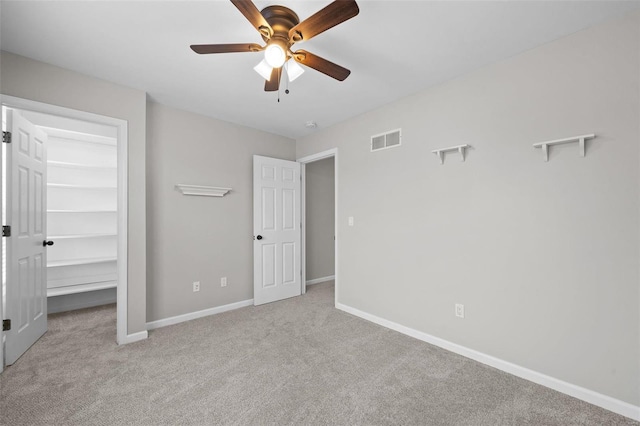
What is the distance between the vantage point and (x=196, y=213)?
344 cm

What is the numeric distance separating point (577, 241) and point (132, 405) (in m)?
3.14

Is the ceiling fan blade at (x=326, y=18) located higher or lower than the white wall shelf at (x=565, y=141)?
higher

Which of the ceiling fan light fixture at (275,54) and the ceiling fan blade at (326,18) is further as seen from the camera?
the ceiling fan light fixture at (275,54)

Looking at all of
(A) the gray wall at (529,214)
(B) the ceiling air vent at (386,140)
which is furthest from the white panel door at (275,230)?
(A) the gray wall at (529,214)

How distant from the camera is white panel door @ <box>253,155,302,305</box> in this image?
12.8 ft

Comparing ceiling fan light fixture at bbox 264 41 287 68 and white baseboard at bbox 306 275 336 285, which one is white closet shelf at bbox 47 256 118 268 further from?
Answer: ceiling fan light fixture at bbox 264 41 287 68

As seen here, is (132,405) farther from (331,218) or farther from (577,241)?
(331,218)

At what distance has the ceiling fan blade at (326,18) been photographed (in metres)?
1.34

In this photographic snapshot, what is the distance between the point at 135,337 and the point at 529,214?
3637 mm

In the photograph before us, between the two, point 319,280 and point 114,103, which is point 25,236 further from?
point 319,280

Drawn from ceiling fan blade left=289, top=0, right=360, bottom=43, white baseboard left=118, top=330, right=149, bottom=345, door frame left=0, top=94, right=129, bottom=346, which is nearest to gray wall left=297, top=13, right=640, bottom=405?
ceiling fan blade left=289, top=0, right=360, bottom=43

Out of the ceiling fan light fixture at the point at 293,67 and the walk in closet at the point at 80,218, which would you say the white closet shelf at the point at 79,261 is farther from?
the ceiling fan light fixture at the point at 293,67

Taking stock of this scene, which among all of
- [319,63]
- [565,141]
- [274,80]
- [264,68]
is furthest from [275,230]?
[565,141]

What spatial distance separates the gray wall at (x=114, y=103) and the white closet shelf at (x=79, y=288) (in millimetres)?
1048
